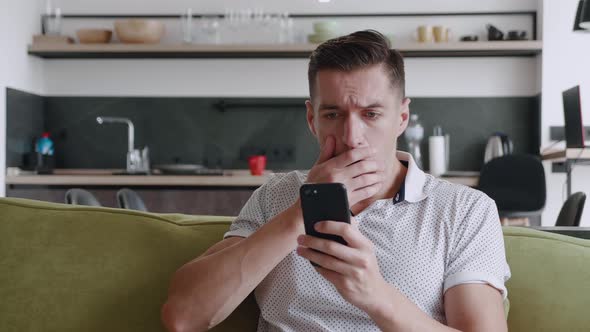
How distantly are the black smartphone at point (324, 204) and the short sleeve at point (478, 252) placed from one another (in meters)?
0.34

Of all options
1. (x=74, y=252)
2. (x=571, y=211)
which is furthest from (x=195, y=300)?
(x=571, y=211)

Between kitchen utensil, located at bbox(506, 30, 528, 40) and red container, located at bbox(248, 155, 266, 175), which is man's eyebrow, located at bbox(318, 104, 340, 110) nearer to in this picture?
red container, located at bbox(248, 155, 266, 175)

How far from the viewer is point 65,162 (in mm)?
5949

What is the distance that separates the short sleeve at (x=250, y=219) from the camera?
5.38 ft

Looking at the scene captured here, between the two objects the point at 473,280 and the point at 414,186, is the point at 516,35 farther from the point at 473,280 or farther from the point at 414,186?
the point at 473,280

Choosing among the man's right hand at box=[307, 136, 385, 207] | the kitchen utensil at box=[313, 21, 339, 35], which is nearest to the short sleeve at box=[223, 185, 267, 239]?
the man's right hand at box=[307, 136, 385, 207]

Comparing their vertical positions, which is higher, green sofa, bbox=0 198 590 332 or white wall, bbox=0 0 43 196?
white wall, bbox=0 0 43 196

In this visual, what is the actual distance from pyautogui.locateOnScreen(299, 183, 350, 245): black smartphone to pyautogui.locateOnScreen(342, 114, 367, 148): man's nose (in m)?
0.30

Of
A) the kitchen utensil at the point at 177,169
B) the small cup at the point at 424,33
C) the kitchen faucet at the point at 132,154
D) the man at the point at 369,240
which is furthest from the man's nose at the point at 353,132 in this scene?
the small cup at the point at 424,33

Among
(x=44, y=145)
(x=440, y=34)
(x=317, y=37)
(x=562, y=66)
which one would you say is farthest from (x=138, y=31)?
(x=562, y=66)

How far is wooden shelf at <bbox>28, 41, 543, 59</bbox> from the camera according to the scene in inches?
213

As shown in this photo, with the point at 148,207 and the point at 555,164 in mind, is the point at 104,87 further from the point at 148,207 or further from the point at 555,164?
the point at 555,164

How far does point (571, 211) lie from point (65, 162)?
374 centimetres

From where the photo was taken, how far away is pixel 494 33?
5520mm
